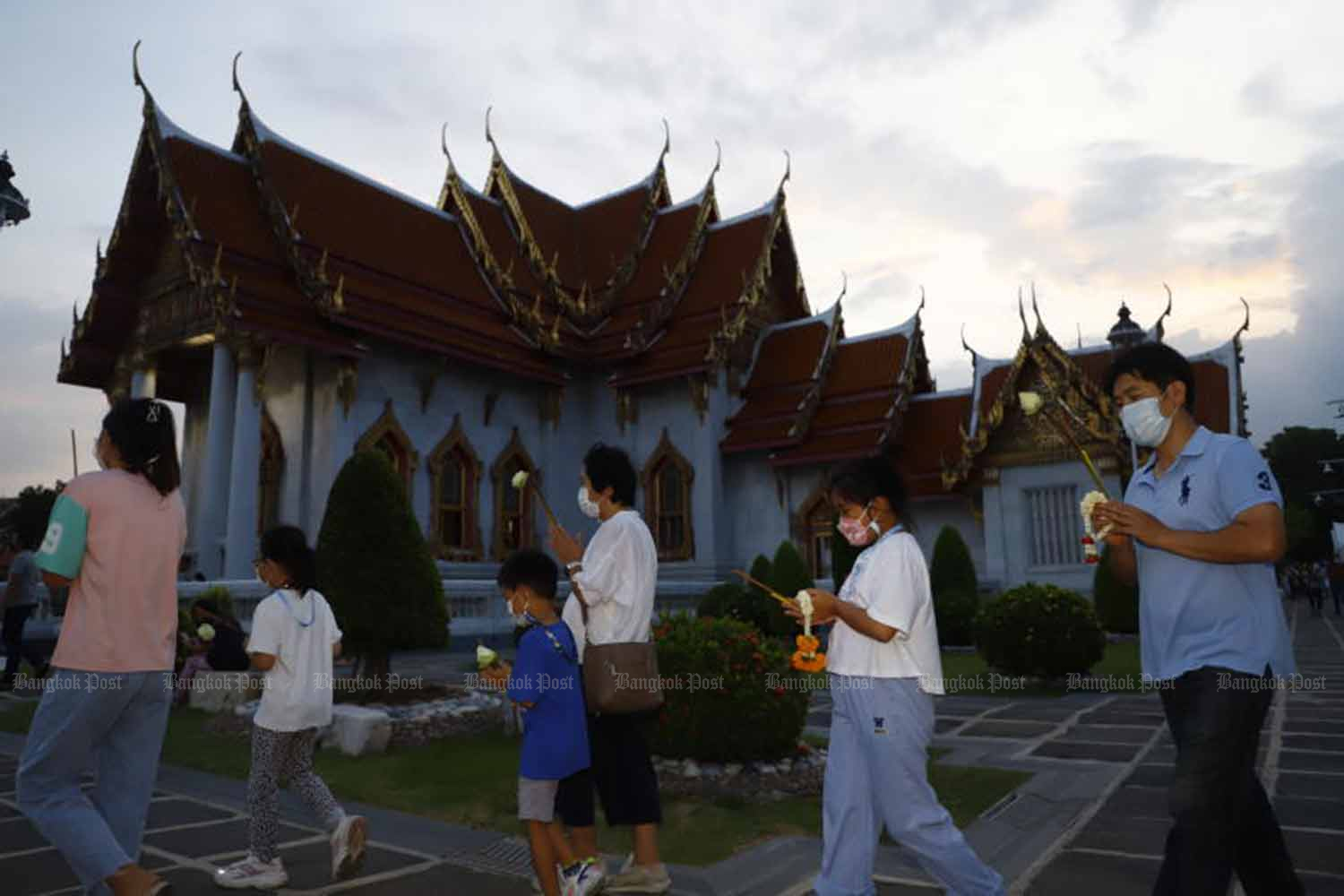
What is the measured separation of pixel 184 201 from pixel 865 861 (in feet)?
55.1

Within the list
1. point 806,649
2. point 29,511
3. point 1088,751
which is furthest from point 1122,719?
point 29,511

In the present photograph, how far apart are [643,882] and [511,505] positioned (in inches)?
698

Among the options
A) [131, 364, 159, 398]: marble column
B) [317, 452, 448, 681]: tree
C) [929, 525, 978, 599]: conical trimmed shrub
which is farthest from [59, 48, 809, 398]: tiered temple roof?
[317, 452, 448, 681]: tree

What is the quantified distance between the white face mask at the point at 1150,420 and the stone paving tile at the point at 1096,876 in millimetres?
1744

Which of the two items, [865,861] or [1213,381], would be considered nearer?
[865,861]

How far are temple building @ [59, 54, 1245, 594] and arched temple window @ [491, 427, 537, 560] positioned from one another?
0.22 feet

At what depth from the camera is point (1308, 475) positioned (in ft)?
200

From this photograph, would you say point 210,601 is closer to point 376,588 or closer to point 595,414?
point 376,588

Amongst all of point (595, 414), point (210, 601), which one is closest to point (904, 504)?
point (210, 601)

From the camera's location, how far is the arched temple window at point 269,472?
676 inches

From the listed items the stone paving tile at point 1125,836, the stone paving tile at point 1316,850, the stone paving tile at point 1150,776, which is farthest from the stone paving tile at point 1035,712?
the stone paving tile at point 1316,850

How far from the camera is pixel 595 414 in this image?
2277cm

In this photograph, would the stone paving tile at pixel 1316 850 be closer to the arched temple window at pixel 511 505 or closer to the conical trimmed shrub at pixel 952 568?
the conical trimmed shrub at pixel 952 568

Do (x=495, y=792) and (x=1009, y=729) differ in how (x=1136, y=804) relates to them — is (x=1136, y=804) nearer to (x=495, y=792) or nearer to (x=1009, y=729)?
(x=1009, y=729)
